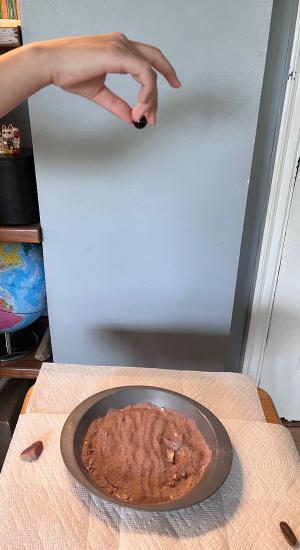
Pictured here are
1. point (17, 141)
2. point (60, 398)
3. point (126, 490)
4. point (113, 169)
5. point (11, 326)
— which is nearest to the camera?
point (126, 490)

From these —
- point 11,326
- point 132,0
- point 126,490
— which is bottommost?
point 11,326

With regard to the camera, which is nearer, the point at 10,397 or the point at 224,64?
the point at 224,64

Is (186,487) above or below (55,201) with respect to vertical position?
below

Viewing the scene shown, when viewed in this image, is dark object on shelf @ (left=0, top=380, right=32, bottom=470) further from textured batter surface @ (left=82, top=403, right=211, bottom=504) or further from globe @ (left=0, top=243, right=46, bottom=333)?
textured batter surface @ (left=82, top=403, right=211, bottom=504)

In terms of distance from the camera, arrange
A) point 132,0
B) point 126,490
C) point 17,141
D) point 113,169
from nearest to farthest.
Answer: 1. point 126,490
2. point 132,0
3. point 113,169
4. point 17,141

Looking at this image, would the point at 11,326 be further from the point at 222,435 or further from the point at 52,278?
the point at 222,435

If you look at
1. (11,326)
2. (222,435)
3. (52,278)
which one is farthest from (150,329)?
(222,435)

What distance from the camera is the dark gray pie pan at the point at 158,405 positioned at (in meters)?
0.67

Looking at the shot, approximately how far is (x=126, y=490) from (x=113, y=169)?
841 millimetres

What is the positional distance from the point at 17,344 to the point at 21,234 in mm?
503

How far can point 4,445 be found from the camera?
143 cm

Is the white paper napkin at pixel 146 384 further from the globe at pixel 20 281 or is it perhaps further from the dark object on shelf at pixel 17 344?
the dark object on shelf at pixel 17 344

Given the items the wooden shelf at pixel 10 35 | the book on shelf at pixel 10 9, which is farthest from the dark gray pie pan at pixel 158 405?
the book on shelf at pixel 10 9

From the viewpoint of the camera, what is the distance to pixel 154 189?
4.18ft
